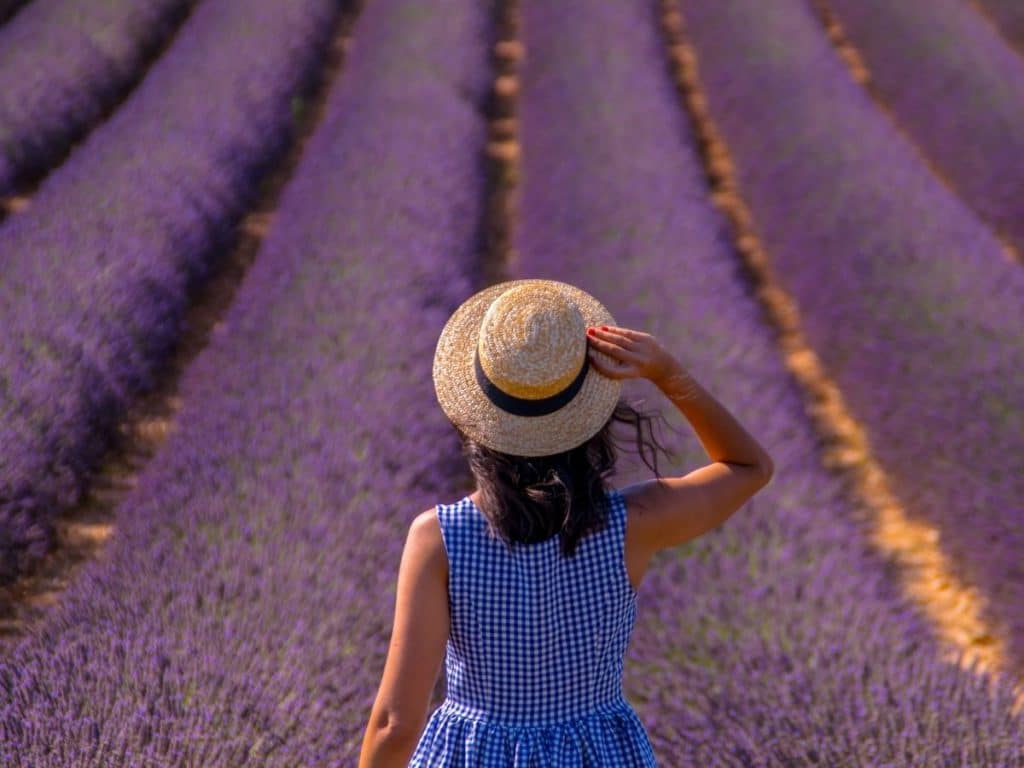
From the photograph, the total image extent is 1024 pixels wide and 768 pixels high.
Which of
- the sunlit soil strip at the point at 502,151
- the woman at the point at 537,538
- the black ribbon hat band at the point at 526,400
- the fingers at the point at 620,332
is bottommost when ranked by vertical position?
the sunlit soil strip at the point at 502,151

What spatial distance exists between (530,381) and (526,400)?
3 centimetres

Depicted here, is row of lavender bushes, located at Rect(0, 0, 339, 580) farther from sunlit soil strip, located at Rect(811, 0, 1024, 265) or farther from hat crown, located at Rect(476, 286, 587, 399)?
sunlit soil strip, located at Rect(811, 0, 1024, 265)

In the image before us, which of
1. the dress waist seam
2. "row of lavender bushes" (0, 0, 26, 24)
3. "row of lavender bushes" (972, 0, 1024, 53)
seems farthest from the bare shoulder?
"row of lavender bushes" (972, 0, 1024, 53)

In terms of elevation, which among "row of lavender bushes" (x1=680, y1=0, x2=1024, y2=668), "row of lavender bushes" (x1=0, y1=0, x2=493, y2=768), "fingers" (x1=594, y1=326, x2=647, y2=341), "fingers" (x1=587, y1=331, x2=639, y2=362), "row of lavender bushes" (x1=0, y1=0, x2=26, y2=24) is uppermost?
"fingers" (x1=594, y1=326, x2=647, y2=341)

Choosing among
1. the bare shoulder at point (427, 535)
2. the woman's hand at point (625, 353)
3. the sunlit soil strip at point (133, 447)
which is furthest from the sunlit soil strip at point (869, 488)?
the sunlit soil strip at point (133, 447)

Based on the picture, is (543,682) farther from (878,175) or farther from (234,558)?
(878,175)

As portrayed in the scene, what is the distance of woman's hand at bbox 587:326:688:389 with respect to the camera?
5.11 ft

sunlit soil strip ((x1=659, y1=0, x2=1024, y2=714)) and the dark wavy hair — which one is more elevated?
the dark wavy hair

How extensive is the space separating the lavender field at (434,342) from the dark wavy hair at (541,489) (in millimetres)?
863

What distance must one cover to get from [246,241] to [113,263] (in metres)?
1.69

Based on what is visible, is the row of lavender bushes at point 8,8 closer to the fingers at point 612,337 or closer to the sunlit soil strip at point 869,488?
the sunlit soil strip at point 869,488

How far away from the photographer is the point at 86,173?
586 cm

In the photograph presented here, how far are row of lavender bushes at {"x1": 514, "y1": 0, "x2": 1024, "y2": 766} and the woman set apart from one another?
24.2 inches

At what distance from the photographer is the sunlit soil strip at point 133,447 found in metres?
3.36
